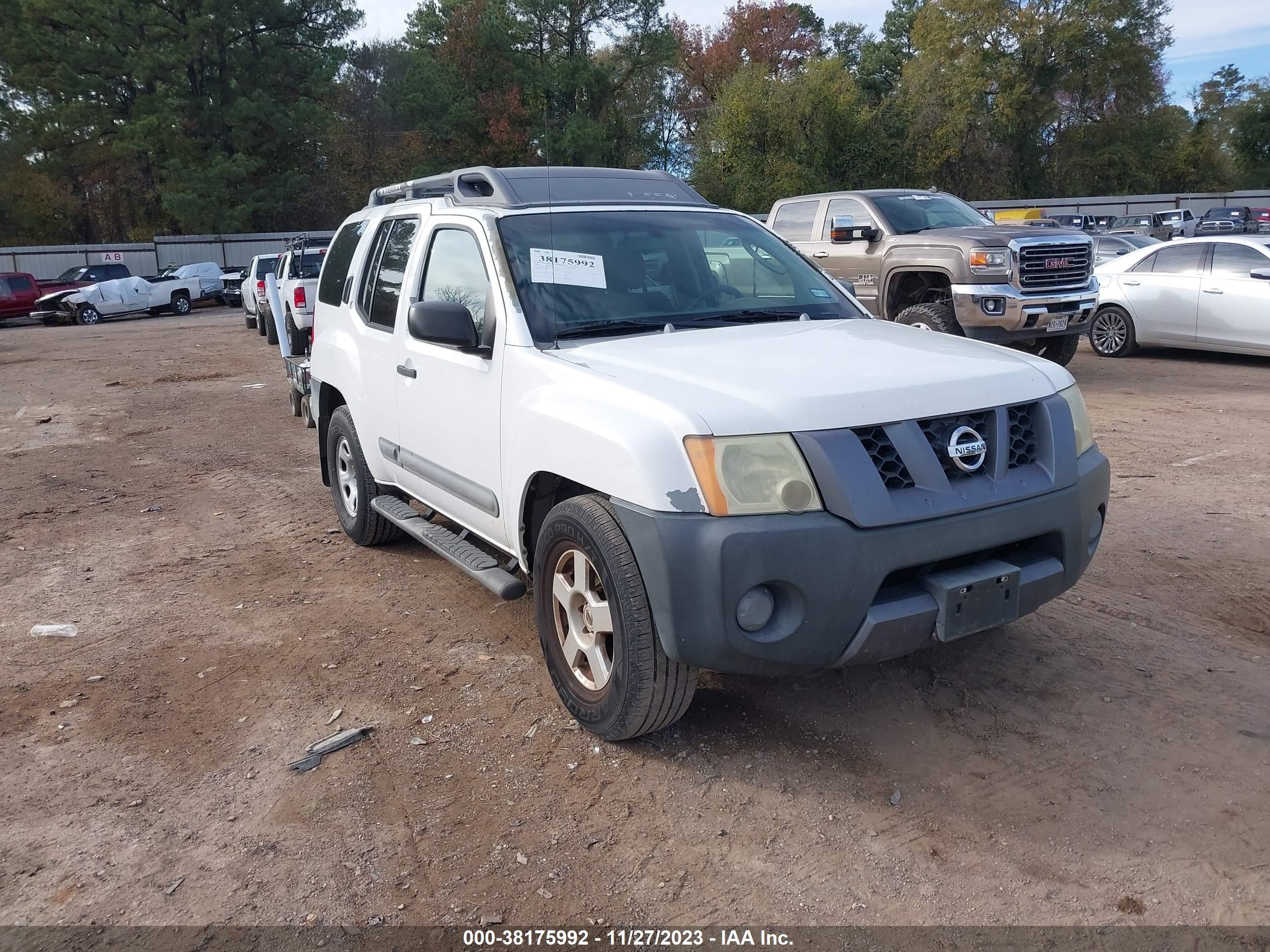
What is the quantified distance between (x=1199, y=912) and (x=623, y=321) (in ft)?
9.15

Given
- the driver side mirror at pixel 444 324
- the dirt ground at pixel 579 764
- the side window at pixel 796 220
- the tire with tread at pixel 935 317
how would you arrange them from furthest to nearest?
the side window at pixel 796 220 → the tire with tread at pixel 935 317 → the driver side mirror at pixel 444 324 → the dirt ground at pixel 579 764

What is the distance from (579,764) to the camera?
3.68m

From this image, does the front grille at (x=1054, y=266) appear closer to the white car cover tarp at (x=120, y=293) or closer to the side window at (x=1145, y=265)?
the side window at (x=1145, y=265)

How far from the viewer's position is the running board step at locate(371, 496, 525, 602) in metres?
4.27

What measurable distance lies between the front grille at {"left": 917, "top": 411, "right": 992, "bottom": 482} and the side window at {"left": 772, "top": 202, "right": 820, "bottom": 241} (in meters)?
9.90

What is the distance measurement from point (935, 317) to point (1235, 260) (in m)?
3.97

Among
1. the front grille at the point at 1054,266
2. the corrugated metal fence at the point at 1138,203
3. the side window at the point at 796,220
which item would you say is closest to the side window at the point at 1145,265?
the front grille at the point at 1054,266

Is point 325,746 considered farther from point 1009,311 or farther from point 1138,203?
point 1138,203

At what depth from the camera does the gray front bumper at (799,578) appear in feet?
10.2

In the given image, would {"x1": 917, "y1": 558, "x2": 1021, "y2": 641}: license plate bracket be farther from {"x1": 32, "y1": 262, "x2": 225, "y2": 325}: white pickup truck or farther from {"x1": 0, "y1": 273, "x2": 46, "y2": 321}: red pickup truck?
{"x1": 0, "y1": 273, "x2": 46, "y2": 321}: red pickup truck

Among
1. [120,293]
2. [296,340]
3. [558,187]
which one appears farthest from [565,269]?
[120,293]

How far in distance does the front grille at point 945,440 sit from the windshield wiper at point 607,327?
1325 millimetres

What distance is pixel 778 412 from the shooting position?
321 centimetres

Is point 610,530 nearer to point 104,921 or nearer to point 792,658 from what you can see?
point 792,658
